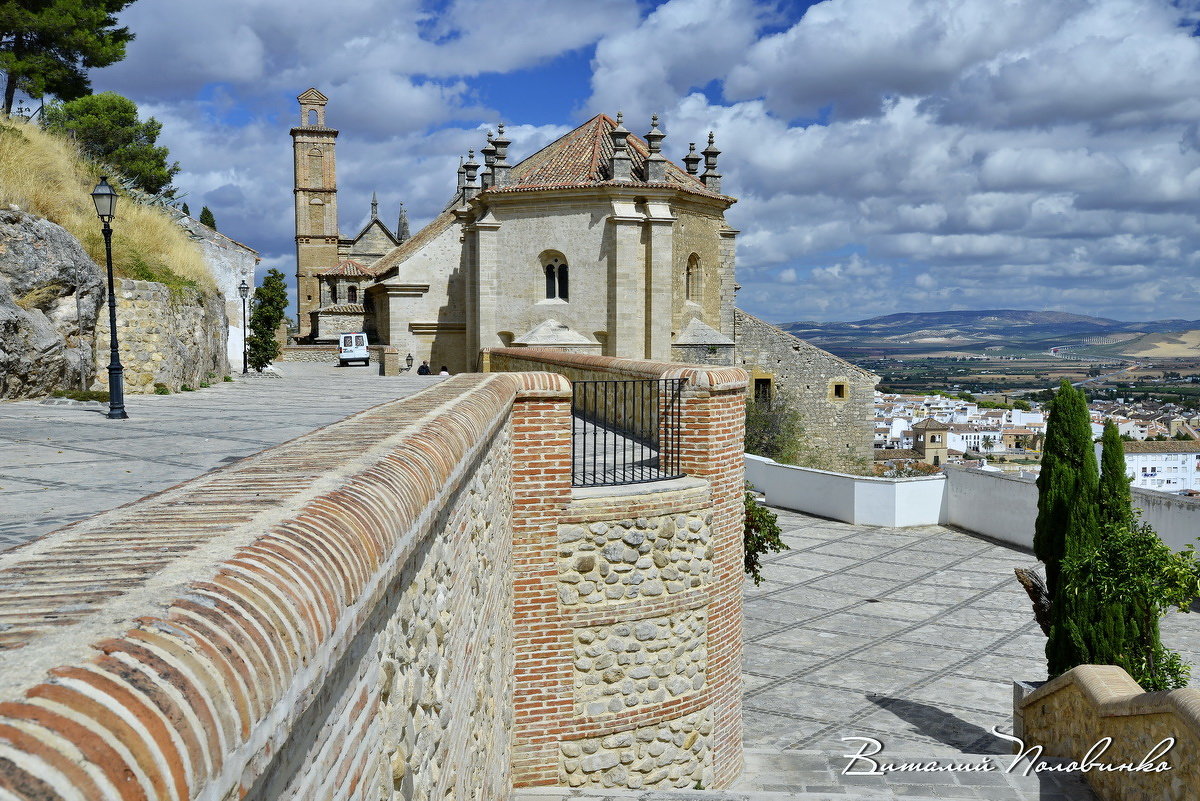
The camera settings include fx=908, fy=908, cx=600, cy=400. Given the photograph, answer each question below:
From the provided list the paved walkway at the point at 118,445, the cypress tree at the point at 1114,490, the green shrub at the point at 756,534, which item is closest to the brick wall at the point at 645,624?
the paved walkway at the point at 118,445

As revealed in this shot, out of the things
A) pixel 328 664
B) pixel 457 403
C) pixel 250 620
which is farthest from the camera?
pixel 457 403

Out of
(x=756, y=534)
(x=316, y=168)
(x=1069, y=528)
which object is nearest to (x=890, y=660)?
(x=756, y=534)

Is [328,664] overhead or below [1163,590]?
overhead

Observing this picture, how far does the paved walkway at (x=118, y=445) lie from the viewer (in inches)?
149

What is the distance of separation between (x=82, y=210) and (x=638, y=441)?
26.2 feet

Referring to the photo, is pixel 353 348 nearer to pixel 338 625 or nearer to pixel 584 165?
pixel 584 165

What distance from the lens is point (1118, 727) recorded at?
745 centimetres

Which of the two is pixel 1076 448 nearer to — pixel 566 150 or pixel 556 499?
pixel 556 499

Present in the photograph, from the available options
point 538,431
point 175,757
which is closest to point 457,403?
point 538,431

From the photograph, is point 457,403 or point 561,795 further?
point 561,795

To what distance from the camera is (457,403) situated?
183 inches

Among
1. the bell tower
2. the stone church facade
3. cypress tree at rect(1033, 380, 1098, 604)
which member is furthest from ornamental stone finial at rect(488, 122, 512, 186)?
the bell tower

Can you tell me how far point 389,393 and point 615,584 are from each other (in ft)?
17.7

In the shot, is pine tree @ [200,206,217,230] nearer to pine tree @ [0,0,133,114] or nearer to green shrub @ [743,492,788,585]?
pine tree @ [0,0,133,114]
